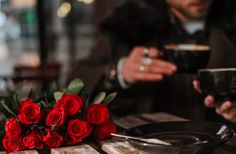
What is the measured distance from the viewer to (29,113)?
0.99 m

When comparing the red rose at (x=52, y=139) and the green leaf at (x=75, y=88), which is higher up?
the green leaf at (x=75, y=88)

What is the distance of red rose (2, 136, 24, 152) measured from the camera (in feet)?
3.22

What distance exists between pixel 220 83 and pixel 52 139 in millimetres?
399

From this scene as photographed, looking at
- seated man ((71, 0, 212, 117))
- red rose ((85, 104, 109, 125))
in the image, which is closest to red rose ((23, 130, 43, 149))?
red rose ((85, 104, 109, 125))

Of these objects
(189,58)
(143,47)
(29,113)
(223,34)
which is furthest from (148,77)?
(29,113)

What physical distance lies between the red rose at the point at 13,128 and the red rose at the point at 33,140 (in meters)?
0.02

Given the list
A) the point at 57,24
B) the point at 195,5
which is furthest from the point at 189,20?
the point at 57,24

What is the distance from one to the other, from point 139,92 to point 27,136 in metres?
1.00

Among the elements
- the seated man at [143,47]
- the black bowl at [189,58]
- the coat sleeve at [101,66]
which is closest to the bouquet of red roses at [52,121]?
the black bowl at [189,58]

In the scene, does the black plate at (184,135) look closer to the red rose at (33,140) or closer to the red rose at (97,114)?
the red rose at (97,114)

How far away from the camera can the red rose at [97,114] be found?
1.03 metres

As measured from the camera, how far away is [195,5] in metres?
1.82

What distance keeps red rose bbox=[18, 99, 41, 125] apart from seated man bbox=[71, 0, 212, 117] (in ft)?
2.38

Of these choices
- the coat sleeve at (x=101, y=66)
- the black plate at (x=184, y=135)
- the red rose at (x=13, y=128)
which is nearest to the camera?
the black plate at (x=184, y=135)
